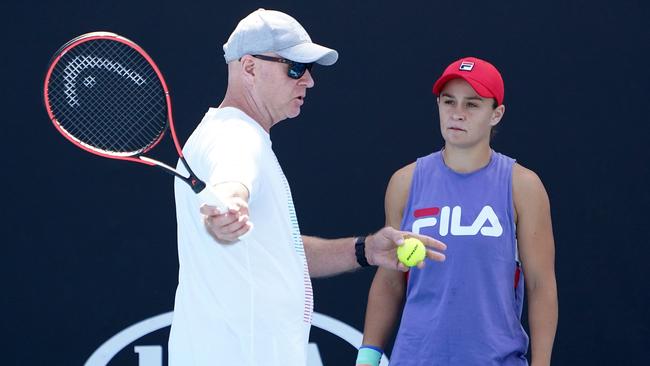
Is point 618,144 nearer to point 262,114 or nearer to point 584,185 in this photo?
point 584,185

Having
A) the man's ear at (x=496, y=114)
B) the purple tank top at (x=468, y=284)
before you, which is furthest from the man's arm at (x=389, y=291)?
the man's ear at (x=496, y=114)

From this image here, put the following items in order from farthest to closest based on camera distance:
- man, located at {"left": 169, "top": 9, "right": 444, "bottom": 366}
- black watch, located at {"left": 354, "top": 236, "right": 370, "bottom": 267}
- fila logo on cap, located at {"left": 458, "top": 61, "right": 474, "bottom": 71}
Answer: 1. fila logo on cap, located at {"left": 458, "top": 61, "right": 474, "bottom": 71}
2. black watch, located at {"left": 354, "top": 236, "right": 370, "bottom": 267}
3. man, located at {"left": 169, "top": 9, "right": 444, "bottom": 366}

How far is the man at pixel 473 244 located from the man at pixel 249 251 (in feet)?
1.94

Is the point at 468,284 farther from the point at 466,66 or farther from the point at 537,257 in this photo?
the point at 466,66

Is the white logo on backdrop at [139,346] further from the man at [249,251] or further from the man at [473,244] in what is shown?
the man at [249,251]

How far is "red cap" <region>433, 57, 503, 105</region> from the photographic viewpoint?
349 centimetres

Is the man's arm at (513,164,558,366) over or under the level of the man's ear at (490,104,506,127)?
under

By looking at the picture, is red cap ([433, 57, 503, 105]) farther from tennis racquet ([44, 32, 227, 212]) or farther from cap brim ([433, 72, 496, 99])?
tennis racquet ([44, 32, 227, 212])

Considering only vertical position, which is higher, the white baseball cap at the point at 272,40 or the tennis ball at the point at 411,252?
the white baseball cap at the point at 272,40

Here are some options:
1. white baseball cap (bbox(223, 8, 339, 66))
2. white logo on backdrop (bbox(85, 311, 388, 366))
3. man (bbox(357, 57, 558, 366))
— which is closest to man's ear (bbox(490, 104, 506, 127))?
man (bbox(357, 57, 558, 366))

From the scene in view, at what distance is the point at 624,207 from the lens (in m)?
4.20

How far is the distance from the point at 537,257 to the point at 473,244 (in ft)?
0.65

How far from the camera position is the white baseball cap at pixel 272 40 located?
294cm

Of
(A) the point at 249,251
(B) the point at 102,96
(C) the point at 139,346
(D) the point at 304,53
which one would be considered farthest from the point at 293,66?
(C) the point at 139,346
